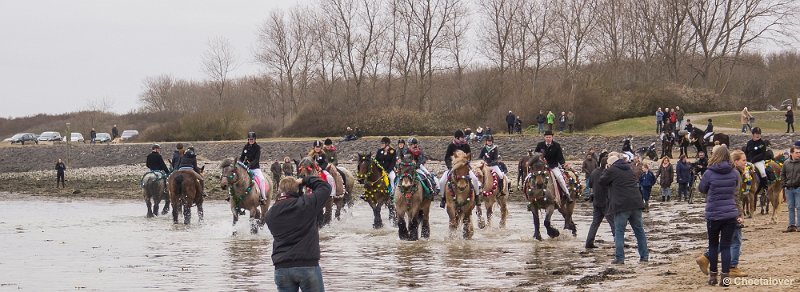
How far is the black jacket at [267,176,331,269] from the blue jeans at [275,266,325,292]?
0.05m

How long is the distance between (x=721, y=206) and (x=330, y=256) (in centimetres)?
828

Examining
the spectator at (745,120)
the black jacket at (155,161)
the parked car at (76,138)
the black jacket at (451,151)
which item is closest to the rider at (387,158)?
the black jacket at (451,151)

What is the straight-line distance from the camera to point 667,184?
1384 inches

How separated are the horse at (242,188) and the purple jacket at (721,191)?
12.1 metres

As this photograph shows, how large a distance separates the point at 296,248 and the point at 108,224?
19665 millimetres

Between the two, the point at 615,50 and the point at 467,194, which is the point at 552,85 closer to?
the point at 615,50

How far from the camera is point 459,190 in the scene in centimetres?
2062

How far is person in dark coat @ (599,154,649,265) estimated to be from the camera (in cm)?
1633

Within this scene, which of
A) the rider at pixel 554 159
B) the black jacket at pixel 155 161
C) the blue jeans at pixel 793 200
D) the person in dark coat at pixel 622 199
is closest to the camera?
the person in dark coat at pixel 622 199

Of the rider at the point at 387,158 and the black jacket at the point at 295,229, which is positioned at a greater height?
the rider at the point at 387,158

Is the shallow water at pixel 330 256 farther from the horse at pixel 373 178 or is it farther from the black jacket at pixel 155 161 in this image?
the black jacket at pixel 155 161

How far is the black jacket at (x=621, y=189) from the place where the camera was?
53.6 feet

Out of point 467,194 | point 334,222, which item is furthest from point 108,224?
point 467,194

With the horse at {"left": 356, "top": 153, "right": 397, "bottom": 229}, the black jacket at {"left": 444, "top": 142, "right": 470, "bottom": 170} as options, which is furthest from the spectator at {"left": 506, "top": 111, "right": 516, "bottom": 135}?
the black jacket at {"left": 444, "top": 142, "right": 470, "bottom": 170}
